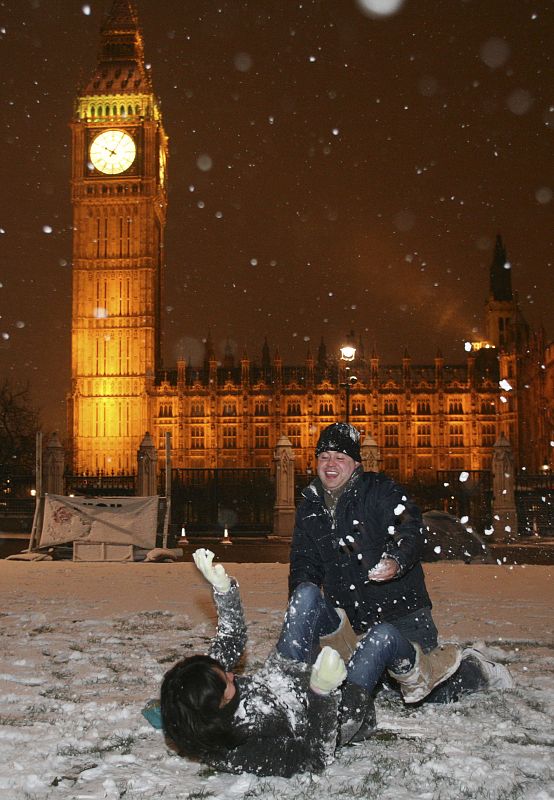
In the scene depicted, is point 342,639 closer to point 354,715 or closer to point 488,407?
point 354,715

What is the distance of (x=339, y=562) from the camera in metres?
3.56

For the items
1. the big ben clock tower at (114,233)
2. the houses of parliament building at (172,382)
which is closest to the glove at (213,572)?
the houses of parliament building at (172,382)

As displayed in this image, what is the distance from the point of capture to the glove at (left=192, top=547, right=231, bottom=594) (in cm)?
304

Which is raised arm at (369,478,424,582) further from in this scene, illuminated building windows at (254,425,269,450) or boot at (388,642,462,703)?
illuminated building windows at (254,425,269,450)

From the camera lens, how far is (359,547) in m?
3.52

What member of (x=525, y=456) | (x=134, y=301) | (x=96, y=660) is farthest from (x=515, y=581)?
(x=134, y=301)

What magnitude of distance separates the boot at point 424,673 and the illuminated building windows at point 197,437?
6566cm

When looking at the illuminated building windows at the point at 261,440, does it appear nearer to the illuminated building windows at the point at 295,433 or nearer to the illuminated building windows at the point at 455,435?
the illuminated building windows at the point at 295,433

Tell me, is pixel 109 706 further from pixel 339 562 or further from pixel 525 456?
pixel 525 456

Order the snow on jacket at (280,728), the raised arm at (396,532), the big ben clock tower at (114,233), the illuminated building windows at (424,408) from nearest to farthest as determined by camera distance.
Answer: the snow on jacket at (280,728) → the raised arm at (396,532) → the illuminated building windows at (424,408) → the big ben clock tower at (114,233)

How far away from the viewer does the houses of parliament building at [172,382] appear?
68.6 metres

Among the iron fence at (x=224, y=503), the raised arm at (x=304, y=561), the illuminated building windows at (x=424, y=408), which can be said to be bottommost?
the iron fence at (x=224, y=503)

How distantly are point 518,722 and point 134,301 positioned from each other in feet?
233

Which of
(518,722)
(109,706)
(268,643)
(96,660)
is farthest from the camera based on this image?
(268,643)
